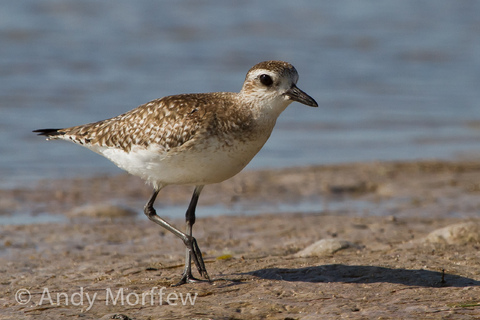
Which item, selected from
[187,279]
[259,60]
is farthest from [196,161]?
[259,60]

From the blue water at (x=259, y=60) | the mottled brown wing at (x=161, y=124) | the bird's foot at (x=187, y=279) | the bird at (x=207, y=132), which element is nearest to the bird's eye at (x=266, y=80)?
the bird at (x=207, y=132)

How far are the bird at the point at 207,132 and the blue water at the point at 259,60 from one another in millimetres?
5008

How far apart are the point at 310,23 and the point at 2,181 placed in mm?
14779

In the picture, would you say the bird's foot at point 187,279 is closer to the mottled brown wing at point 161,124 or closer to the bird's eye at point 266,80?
the mottled brown wing at point 161,124

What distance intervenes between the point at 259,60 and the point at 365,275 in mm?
13669

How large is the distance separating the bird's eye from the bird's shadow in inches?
67.4

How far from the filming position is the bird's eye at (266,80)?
21.2 feet

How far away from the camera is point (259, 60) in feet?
64.4

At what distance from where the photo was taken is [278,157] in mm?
13172

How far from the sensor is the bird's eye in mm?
6469

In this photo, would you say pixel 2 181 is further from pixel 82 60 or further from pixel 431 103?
pixel 431 103

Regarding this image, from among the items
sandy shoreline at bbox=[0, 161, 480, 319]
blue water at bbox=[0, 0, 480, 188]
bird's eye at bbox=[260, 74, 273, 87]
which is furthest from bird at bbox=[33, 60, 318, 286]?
blue water at bbox=[0, 0, 480, 188]

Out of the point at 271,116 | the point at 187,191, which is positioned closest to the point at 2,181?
the point at 187,191

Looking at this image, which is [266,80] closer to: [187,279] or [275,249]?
[187,279]
